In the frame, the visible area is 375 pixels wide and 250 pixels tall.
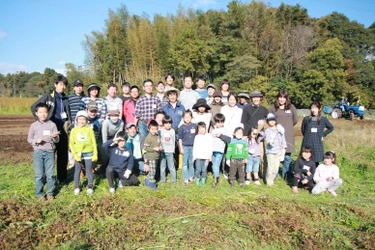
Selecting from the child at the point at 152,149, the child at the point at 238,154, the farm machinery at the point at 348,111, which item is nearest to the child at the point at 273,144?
the child at the point at 238,154

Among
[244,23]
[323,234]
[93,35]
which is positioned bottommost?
[323,234]

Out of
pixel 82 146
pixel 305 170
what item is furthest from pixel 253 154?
pixel 82 146

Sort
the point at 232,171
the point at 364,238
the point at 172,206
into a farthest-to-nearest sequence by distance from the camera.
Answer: the point at 232,171, the point at 172,206, the point at 364,238

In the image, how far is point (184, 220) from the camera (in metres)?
3.47

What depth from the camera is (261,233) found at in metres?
3.25

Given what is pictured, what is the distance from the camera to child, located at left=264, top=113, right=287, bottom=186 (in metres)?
5.23

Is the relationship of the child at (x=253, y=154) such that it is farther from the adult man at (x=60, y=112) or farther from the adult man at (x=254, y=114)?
the adult man at (x=60, y=112)

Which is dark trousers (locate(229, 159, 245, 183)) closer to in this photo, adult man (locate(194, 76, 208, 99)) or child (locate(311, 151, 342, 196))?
child (locate(311, 151, 342, 196))

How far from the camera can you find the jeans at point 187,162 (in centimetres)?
527

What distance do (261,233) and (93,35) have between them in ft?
96.0

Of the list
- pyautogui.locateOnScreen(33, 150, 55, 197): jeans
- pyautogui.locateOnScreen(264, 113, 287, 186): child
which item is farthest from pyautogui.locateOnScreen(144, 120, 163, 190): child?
pyautogui.locateOnScreen(264, 113, 287, 186): child

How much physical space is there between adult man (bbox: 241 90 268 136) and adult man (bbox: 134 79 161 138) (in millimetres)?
1747

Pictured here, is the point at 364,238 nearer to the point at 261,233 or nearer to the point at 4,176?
the point at 261,233

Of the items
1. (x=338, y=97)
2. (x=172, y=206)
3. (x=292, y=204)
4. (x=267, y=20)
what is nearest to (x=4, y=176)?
(x=172, y=206)
